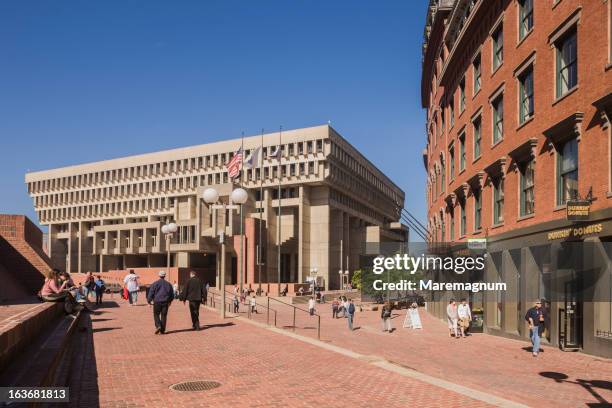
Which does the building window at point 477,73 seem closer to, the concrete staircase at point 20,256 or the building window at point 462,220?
the building window at point 462,220

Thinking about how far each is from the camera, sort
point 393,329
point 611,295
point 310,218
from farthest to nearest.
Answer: point 310,218 < point 393,329 < point 611,295

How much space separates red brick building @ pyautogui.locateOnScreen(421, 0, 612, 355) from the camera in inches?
683

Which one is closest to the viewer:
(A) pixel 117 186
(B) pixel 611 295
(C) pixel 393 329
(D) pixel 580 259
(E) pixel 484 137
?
(B) pixel 611 295

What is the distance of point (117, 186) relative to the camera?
11031 cm

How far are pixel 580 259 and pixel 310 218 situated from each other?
7365 centimetres

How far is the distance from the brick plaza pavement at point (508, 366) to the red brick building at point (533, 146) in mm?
1331

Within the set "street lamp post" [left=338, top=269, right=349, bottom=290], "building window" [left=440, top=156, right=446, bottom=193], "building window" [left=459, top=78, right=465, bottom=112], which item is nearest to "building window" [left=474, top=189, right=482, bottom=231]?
"building window" [left=459, top=78, right=465, bottom=112]

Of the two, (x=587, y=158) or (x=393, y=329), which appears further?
(x=393, y=329)

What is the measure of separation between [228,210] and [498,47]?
6198 cm

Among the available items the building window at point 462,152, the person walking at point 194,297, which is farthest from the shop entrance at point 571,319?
the building window at point 462,152

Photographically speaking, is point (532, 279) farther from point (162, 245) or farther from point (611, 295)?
point (162, 245)

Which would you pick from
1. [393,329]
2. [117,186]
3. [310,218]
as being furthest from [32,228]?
[117,186]

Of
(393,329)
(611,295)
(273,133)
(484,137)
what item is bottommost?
(393,329)

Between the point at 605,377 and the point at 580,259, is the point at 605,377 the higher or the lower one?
the lower one
